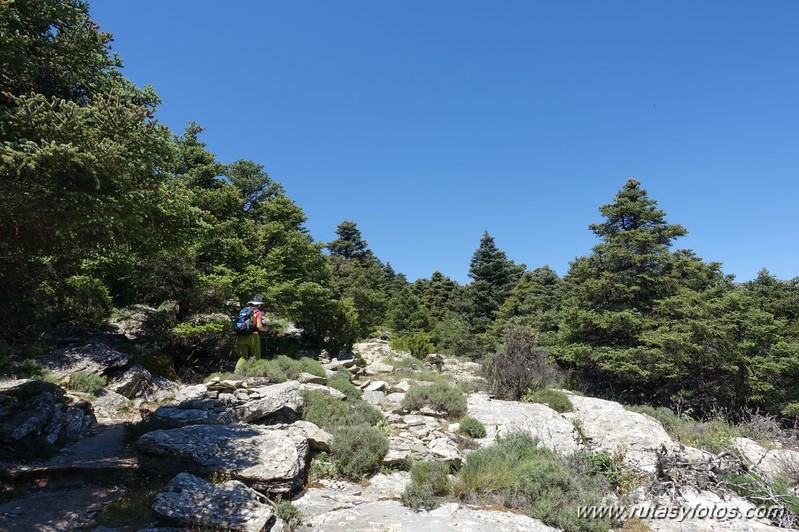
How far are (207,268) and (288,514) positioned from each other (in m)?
11.3

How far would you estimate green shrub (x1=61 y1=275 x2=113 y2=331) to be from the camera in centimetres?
905

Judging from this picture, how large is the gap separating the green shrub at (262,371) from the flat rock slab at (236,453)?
14.4 ft

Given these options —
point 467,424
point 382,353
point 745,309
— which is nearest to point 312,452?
point 467,424

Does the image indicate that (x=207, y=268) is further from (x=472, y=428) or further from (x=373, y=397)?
(x=472, y=428)

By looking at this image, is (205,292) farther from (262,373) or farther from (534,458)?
(534,458)

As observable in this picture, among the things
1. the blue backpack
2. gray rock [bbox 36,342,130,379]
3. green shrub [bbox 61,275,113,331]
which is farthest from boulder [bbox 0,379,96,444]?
the blue backpack

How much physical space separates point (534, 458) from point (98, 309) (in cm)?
1124

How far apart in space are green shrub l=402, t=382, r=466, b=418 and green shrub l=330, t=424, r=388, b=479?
2955 mm

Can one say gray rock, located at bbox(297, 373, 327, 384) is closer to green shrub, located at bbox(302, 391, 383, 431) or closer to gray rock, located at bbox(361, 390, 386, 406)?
gray rock, located at bbox(361, 390, 386, 406)

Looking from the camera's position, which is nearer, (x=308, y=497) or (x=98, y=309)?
(x=308, y=497)

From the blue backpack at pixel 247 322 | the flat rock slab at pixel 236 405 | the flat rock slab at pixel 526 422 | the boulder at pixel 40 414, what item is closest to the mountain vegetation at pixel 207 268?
the boulder at pixel 40 414

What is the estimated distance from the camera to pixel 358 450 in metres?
6.95

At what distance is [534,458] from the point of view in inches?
271

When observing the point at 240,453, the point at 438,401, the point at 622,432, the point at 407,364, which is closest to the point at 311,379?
the point at 438,401
